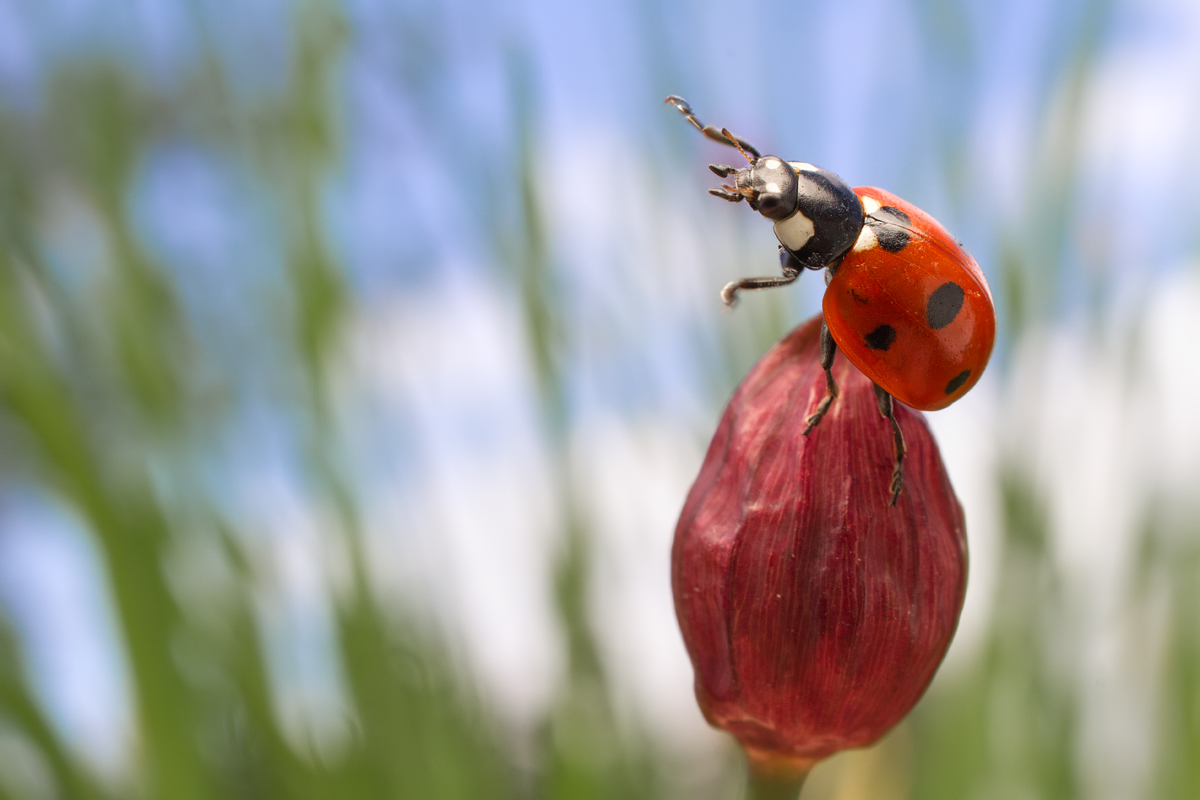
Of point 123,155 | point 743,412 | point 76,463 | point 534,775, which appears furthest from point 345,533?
point 534,775

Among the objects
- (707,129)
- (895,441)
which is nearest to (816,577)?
(895,441)

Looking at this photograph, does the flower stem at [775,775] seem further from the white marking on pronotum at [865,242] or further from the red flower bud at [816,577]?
the white marking on pronotum at [865,242]

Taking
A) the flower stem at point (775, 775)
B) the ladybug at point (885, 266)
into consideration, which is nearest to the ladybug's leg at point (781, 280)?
the ladybug at point (885, 266)

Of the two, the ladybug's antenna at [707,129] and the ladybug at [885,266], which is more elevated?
the ladybug's antenna at [707,129]

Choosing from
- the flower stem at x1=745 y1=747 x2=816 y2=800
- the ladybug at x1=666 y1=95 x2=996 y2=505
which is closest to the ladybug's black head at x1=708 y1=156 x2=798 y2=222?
the ladybug at x1=666 y1=95 x2=996 y2=505

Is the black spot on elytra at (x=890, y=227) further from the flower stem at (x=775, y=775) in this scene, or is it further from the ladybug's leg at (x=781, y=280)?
the flower stem at (x=775, y=775)

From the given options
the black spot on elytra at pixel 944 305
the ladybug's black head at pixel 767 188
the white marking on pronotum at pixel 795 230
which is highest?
the ladybug's black head at pixel 767 188

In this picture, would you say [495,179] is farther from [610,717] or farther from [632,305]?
[610,717]
